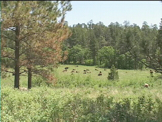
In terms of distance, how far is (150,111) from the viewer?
251 inches

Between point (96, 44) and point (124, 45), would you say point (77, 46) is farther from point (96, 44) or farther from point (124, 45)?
Answer: point (124, 45)

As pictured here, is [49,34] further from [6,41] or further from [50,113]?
[50,113]

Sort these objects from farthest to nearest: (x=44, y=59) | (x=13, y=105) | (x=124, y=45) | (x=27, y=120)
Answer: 1. (x=44, y=59)
2. (x=13, y=105)
3. (x=124, y=45)
4. (x=27, y=120)

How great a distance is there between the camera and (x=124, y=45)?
4734 mm

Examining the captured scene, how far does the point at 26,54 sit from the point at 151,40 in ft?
22.5

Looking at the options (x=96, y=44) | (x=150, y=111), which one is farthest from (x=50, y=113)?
(x=96, y=44)

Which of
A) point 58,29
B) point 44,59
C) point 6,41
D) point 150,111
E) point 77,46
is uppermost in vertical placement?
point 77,46

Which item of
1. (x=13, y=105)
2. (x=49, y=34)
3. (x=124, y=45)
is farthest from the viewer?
(x=49, y=34)

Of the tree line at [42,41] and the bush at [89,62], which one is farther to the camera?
the bush at [89,62]

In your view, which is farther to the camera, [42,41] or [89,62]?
[89,62]

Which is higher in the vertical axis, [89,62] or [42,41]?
[42,41]

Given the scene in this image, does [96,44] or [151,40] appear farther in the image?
[96,44]

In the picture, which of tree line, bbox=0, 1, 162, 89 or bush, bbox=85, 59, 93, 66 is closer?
tree line, bbox=0, 1, 162, 89

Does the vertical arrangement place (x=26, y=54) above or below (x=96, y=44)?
below
